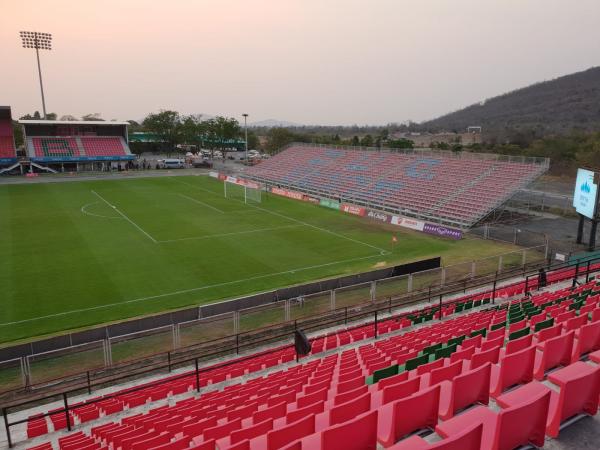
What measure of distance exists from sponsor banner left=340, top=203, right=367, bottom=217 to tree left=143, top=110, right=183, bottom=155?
2830 inches

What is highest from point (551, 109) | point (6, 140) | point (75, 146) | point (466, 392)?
point (551, 109)

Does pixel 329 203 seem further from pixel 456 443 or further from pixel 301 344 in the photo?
pixel 456 443

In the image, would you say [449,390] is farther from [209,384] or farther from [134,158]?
[134,158]

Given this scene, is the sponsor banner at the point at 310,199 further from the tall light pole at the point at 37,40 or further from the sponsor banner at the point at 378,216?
the tall light pole at the point at 37,40

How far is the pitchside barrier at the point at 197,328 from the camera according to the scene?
15.6 metres

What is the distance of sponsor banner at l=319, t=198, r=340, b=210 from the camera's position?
158ft

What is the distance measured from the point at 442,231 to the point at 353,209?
11.5 meters

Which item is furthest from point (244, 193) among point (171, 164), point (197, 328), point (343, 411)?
point (343, 411)

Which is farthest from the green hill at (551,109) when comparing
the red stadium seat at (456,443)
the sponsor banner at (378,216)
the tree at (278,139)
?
the red stadium seat at (456,443)

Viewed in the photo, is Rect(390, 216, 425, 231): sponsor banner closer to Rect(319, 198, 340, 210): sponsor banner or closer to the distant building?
Rect(319, 198, 340, 210): sponsor banner

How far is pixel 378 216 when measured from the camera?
4238 centimetres

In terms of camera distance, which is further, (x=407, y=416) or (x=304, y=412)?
(x=304, y=412)

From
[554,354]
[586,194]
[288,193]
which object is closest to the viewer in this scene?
[554,354]

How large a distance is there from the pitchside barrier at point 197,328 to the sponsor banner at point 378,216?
16.0m
